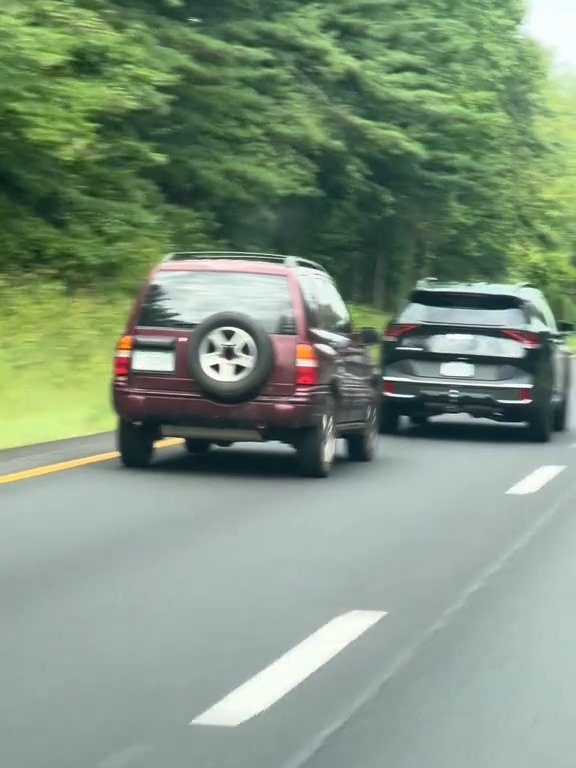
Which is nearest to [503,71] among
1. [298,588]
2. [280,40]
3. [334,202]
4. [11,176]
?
[334,202]

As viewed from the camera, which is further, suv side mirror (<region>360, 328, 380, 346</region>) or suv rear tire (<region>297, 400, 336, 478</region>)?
suv side mirror (<region>360, 328, 380, 346</region>)

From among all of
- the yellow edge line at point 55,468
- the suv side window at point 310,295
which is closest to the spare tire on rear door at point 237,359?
the suv side window at point 310,295

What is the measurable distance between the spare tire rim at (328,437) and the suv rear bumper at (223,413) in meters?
0.18

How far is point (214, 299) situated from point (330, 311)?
145 cm

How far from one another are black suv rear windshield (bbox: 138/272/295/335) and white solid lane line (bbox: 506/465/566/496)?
225 cm

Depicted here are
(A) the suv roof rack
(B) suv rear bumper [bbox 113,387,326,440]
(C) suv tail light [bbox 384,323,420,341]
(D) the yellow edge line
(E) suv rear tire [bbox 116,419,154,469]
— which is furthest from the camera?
(C) suv tail light [bbox 384,323,420,341]

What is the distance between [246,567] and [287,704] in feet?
10.7

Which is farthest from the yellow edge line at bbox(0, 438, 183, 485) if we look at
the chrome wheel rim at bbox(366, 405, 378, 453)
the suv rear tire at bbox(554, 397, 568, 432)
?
the suv rear tire at bbox(554, 397, 568, 432)

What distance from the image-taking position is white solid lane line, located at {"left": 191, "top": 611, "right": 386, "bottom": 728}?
248 inches

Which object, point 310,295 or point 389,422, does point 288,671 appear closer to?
point 310,295

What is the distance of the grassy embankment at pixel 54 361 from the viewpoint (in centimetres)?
1973

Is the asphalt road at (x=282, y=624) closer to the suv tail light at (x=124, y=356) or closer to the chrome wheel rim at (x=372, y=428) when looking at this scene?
the suv tail light at (x=124, y=356)

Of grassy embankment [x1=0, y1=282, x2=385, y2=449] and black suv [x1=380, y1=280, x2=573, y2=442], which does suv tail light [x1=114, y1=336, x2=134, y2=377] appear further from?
black suv [x1=380, y1=280, x2=573, y2=442]

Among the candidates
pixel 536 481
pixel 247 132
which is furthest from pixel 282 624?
pixel 247 132
